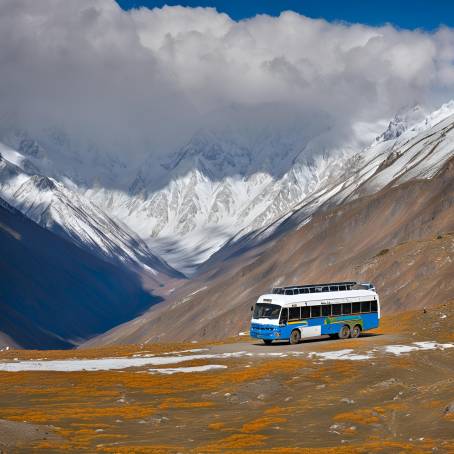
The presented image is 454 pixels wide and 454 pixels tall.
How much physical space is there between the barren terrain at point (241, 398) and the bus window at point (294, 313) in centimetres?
217

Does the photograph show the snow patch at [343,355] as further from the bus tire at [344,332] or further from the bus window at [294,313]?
the bus tire at [344,332]

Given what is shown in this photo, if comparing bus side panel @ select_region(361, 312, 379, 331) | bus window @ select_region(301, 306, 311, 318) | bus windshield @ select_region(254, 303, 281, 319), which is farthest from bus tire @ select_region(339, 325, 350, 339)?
bus windshield @ select_region(254, 303, 281, 319)

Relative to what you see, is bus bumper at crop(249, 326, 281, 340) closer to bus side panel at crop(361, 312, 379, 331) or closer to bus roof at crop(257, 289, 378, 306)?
bus roof at crop(257, 289, 378, 306)

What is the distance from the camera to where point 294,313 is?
210 ft

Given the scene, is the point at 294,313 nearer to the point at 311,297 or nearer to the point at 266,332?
the point at 311,297

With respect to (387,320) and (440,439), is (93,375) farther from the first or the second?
(387,320)

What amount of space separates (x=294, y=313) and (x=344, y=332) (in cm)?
599

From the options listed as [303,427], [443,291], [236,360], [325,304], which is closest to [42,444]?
[303,427]

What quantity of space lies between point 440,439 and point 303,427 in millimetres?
6155

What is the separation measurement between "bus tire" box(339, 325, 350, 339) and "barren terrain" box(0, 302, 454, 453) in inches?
66.3

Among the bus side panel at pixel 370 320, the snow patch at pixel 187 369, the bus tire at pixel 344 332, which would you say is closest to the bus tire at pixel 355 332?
the bus tire at pixel 344 332

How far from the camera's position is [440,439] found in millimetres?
31547

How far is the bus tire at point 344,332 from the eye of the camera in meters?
67.7

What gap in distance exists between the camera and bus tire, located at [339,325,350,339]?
Answer: 222 ft
